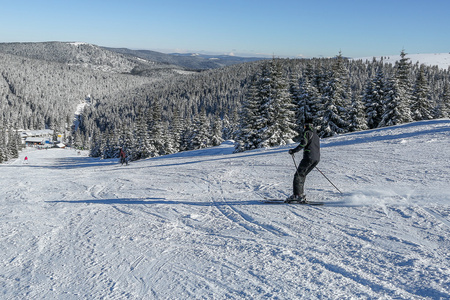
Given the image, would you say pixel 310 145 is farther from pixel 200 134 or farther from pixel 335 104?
pixel 200 134

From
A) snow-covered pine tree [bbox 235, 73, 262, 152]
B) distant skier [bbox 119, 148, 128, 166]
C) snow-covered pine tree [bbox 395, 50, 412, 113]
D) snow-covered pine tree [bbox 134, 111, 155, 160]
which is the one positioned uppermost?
snow-covered pine tree [bbox 395, 50, 412, 113]

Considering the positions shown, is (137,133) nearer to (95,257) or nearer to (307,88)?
(307,88)

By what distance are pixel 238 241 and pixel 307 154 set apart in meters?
2.85

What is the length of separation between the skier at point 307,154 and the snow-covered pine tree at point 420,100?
35.3 meters

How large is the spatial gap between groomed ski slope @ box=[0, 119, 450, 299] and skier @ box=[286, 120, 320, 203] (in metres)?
0.43

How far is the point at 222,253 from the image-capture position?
4500 millimetres

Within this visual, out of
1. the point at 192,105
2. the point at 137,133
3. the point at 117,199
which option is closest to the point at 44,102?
the point at 192,105

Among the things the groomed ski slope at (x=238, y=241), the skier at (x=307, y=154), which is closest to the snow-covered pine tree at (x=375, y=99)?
the groomed ski slope at (x=238, y=241)

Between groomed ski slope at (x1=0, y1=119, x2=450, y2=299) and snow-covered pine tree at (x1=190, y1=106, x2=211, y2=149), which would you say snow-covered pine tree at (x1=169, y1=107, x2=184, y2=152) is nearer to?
snow-covered pine tree at (x1=190, y1=106, x2=211, y2=149)

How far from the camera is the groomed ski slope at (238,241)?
3566 millimetres

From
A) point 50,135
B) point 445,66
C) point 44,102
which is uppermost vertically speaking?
Answer: point 445,66

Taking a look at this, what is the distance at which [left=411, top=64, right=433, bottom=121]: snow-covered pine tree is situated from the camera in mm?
34656

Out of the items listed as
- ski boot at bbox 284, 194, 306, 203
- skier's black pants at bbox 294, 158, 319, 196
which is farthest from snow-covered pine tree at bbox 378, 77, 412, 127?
ski boot at bbox 284, 194, 306, 203

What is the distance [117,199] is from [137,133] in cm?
3919
